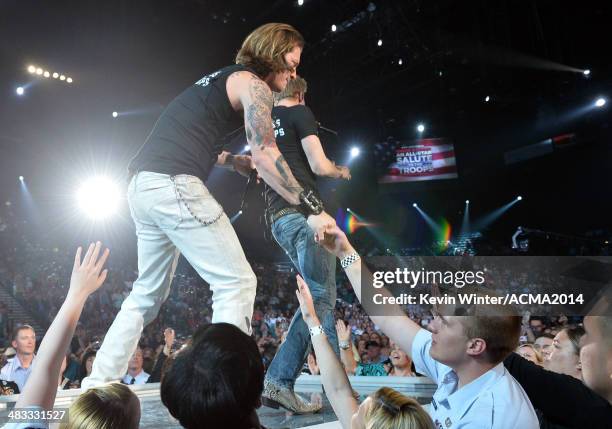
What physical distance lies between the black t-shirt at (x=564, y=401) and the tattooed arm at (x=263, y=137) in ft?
3.92

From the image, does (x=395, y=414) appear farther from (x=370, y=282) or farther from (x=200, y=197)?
(x=200, y=197)

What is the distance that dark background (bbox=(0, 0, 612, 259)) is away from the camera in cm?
866

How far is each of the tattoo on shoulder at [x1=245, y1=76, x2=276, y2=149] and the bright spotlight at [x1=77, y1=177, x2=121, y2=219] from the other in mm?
11338

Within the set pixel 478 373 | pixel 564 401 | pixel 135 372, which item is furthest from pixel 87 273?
pixel 135 372

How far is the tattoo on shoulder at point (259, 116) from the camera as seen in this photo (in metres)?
2.03

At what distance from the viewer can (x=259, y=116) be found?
2031 millimetres

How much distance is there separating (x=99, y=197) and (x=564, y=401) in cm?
1275

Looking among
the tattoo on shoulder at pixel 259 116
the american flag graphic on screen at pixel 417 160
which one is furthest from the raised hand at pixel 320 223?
the american flag graphic on screen at pixel 417 160

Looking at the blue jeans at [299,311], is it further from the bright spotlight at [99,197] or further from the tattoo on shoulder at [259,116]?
the bright spotlight at [99,197]

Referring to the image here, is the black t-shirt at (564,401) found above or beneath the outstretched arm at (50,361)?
beneath

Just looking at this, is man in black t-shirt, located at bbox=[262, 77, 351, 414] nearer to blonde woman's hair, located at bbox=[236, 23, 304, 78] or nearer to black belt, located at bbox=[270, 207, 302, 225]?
black belt, located at bbox=[270, 207, 302, 225]

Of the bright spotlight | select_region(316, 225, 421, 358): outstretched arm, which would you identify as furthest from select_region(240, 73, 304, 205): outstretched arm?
the bright spotlight

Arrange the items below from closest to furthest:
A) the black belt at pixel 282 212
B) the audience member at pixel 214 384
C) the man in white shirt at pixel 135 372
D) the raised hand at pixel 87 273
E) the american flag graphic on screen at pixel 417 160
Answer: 1. the audience member at pixel 214 384
2. the raised hand at pixel 87 273
3. the black belt at pixel 282 212
4. the man in white shirt at pixel 135 372
5. the american flag graphic on screen at pixel 417 160

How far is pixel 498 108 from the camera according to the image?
48.1 feet
